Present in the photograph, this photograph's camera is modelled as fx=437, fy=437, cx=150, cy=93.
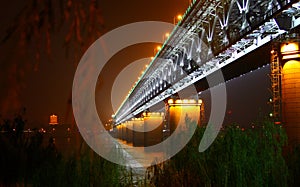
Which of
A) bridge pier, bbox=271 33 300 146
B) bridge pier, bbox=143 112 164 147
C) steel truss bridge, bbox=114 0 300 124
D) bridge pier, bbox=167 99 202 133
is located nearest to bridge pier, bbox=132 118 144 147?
bridge pier, bbox=143 112 164 147

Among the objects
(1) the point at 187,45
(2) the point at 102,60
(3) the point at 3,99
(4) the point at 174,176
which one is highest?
(1) the point at 187,45

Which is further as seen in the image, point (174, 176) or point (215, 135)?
point (215, 135)

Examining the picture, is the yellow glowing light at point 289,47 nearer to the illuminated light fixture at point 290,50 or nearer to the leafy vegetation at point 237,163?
the illuminated light fixture at point 290,50

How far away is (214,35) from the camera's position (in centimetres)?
3180

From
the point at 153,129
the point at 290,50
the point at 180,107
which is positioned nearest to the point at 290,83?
the point at 290,50

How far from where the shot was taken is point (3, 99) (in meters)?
3.47

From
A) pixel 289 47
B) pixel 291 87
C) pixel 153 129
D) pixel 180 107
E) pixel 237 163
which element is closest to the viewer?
pixel 237 163

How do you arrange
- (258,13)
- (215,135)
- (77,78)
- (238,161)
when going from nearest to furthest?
(77,78), (238,161), (215,135), (258,13)

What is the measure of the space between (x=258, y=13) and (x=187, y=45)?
825 inches

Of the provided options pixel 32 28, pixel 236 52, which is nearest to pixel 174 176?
pixel 32 28

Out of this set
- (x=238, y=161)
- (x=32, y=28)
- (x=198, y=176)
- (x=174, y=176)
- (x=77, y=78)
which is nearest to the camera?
(x=32, y=28)

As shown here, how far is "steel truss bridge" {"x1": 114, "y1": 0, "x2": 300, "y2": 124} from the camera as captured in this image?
1998 centimetres

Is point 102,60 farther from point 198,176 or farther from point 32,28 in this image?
point 198,176

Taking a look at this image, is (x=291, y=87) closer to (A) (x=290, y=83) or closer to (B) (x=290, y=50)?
(A) (x=290, y=83)
